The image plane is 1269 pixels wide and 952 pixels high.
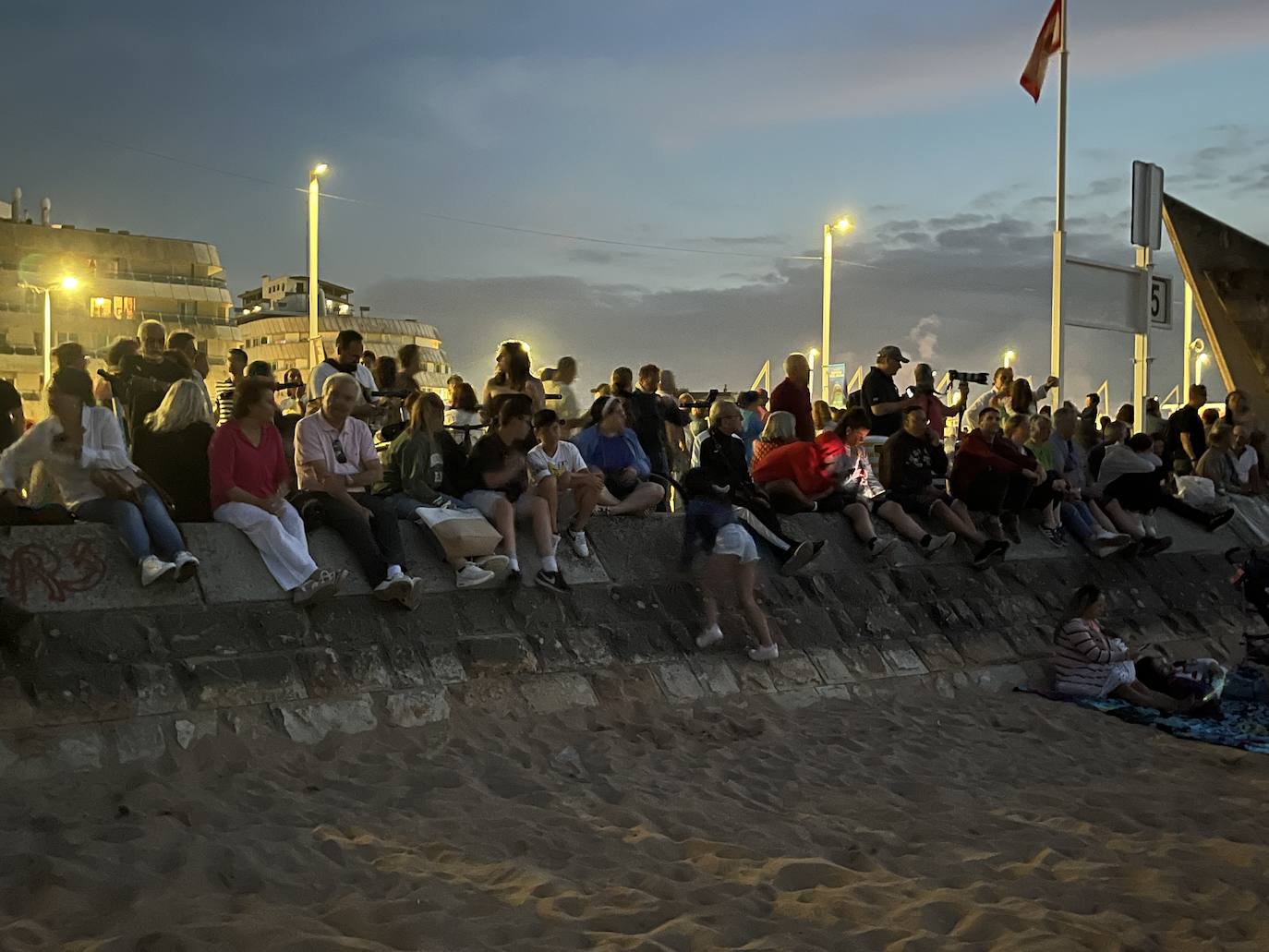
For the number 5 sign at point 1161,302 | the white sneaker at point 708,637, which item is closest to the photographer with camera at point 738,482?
the white sneaker at point 708,637

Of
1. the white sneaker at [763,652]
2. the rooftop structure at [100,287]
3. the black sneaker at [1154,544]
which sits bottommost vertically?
the white sneaker at [763,652]

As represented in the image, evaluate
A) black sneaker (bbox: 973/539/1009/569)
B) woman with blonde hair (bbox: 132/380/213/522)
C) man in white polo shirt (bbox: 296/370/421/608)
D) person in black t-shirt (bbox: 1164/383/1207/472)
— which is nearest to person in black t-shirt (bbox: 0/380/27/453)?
woman with blonde hair (bbox: 132/380/213/522)

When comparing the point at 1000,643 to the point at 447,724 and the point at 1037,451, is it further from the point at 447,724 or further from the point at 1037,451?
the point at 447,724

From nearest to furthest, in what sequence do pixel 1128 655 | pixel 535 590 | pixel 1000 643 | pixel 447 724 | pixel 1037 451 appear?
pixel 447 724, pixel 535 590, pixel 1128 655, pixel 1000 643, pixel 1037 451

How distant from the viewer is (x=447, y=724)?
25.6 ft

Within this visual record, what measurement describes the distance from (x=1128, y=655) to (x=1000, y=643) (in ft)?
4.22

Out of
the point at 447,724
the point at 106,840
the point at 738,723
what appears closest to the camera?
the point at 106,840

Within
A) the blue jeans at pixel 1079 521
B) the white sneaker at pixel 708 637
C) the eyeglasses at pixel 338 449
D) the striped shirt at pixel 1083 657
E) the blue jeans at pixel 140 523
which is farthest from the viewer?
the blue jeans at pixel 1079 521

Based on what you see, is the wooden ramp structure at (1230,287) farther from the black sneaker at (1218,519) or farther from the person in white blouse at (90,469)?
the person in white blouse at (90,469)

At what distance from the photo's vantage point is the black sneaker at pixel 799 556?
10281mm

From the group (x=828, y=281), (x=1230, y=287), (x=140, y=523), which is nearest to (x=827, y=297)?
(x=828, y=281)

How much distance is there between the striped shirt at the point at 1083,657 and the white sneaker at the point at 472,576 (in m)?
4.95

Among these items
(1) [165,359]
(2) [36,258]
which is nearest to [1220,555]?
(1) [165,359]

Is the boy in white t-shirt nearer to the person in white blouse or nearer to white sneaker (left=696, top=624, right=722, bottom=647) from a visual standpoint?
white sneaker (left=696, top=624, right=722, bottom=647)
